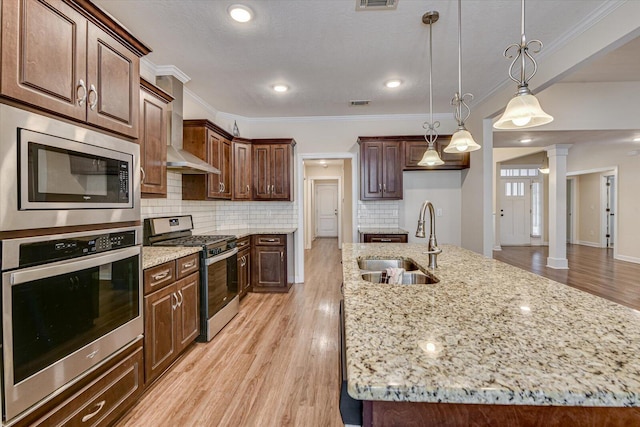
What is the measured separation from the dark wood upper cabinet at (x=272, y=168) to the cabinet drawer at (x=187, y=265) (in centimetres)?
204

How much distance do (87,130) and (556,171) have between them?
739 centimetres

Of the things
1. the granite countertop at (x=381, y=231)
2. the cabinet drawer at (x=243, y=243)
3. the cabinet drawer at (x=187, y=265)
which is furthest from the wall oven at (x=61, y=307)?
the granite countertop at (x=381, y=231)

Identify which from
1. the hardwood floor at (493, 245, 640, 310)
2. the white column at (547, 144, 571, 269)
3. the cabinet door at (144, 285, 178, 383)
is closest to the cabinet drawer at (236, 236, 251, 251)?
the cabinet door at (144, 285, 178, 383)

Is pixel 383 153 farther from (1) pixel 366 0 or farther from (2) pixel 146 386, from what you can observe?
(2) pixel 146 386

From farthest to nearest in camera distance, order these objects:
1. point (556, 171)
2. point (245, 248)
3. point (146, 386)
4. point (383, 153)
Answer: point (556, 171)
point (383, 153)
point (245, 248)
point (146, 386)

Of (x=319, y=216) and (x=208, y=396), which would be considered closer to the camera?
(x=208, y=396)

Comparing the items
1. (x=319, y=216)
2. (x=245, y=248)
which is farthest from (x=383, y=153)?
(x=319, y=216)

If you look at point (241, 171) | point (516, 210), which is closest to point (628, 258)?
point (516, 210)

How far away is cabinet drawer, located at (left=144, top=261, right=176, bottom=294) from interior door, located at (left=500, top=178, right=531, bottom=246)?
9.43m

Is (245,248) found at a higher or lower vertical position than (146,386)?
higher

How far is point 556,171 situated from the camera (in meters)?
5.95

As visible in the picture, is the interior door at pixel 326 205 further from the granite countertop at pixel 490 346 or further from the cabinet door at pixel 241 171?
the granite countertop at pixel 490 346

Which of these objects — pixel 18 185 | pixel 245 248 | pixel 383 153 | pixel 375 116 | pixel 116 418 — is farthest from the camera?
pixel 375 116

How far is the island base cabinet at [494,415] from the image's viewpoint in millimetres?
704
